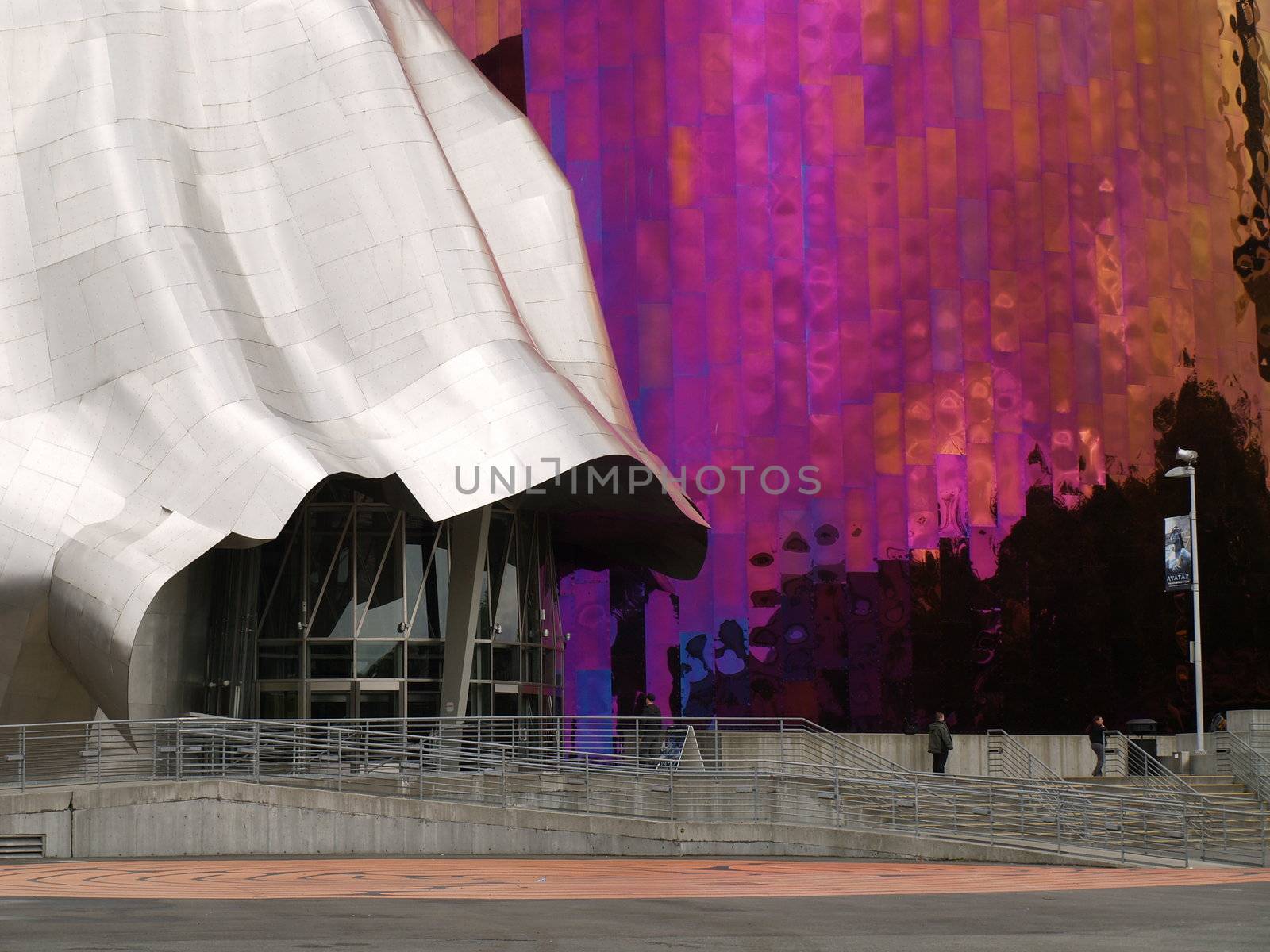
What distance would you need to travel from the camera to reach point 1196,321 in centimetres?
3941

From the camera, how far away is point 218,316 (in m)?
26.7

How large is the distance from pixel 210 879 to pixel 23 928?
5.34m

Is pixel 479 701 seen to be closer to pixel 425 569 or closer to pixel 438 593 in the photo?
pixel 438 593

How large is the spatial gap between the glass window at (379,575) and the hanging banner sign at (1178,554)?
1522cm

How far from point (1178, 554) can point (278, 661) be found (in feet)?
57.5

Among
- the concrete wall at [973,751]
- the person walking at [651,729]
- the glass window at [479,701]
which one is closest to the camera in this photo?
the concrete wall at [973,751]

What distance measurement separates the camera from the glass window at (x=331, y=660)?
28531 mm

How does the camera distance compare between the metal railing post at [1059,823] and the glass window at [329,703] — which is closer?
the metal railing post at [1059,823]

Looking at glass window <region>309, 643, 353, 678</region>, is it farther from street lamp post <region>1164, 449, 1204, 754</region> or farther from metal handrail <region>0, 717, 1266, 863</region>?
street lamp post <region>1164, 449, 1204, 754</region>

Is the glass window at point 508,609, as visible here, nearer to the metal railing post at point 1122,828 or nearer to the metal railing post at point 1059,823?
the metal railing post at point 1059,823

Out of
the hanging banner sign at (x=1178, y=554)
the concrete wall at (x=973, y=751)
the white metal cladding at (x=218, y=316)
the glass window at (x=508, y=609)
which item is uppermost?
the white metal cladding at (x=218, y=316)

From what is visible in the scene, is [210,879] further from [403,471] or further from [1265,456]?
[1265,456]

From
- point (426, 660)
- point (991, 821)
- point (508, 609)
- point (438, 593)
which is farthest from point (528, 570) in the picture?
point (991, 821)

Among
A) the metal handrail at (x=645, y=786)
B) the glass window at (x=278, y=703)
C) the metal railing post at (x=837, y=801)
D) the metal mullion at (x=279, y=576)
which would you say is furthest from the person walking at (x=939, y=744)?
the metal mullion at (x=279, y=576)
